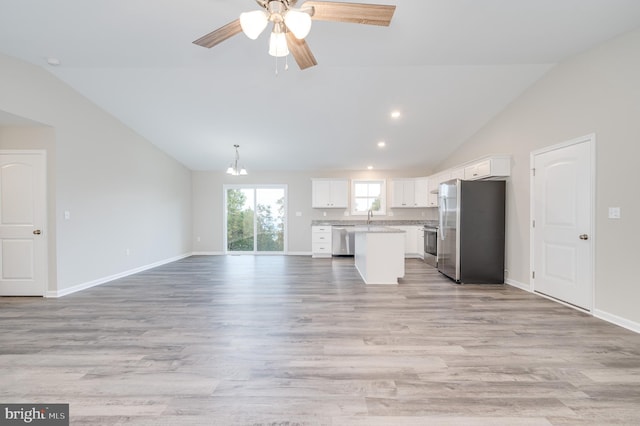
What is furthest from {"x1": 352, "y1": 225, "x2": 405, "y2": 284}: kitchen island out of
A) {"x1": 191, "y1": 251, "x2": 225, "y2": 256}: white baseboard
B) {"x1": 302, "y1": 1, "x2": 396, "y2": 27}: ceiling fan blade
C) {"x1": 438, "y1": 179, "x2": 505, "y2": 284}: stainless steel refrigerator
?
{"x1": 191, "y1": 251, "x2": 225, "y2": 256}: white baseboard

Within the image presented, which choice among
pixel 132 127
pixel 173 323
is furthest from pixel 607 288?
pixel 132 127

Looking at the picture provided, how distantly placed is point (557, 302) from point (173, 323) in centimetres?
465

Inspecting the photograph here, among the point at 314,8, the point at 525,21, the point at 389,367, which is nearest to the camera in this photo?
the point at 314,8

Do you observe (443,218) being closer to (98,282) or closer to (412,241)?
(412,241)

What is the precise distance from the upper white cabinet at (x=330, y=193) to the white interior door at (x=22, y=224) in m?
5.29

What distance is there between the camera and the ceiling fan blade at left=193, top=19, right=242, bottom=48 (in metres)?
2.05

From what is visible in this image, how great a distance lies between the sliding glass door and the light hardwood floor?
413 centimetres

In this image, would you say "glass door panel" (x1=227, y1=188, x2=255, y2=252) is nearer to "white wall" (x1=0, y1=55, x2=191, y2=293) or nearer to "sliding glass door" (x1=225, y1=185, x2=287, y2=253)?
"sliding glass door" (x1=225, y1=185, x2=287, y2=253)

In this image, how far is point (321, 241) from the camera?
7.38 m

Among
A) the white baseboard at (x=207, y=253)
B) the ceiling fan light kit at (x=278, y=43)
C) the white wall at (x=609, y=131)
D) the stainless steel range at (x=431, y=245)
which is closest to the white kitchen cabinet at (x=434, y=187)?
the stainless steel range at (x=431, y=245)

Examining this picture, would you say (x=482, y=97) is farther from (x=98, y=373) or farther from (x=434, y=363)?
(x=98, y=373)

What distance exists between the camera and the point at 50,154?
379cm

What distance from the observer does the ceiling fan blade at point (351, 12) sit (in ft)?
5.97
